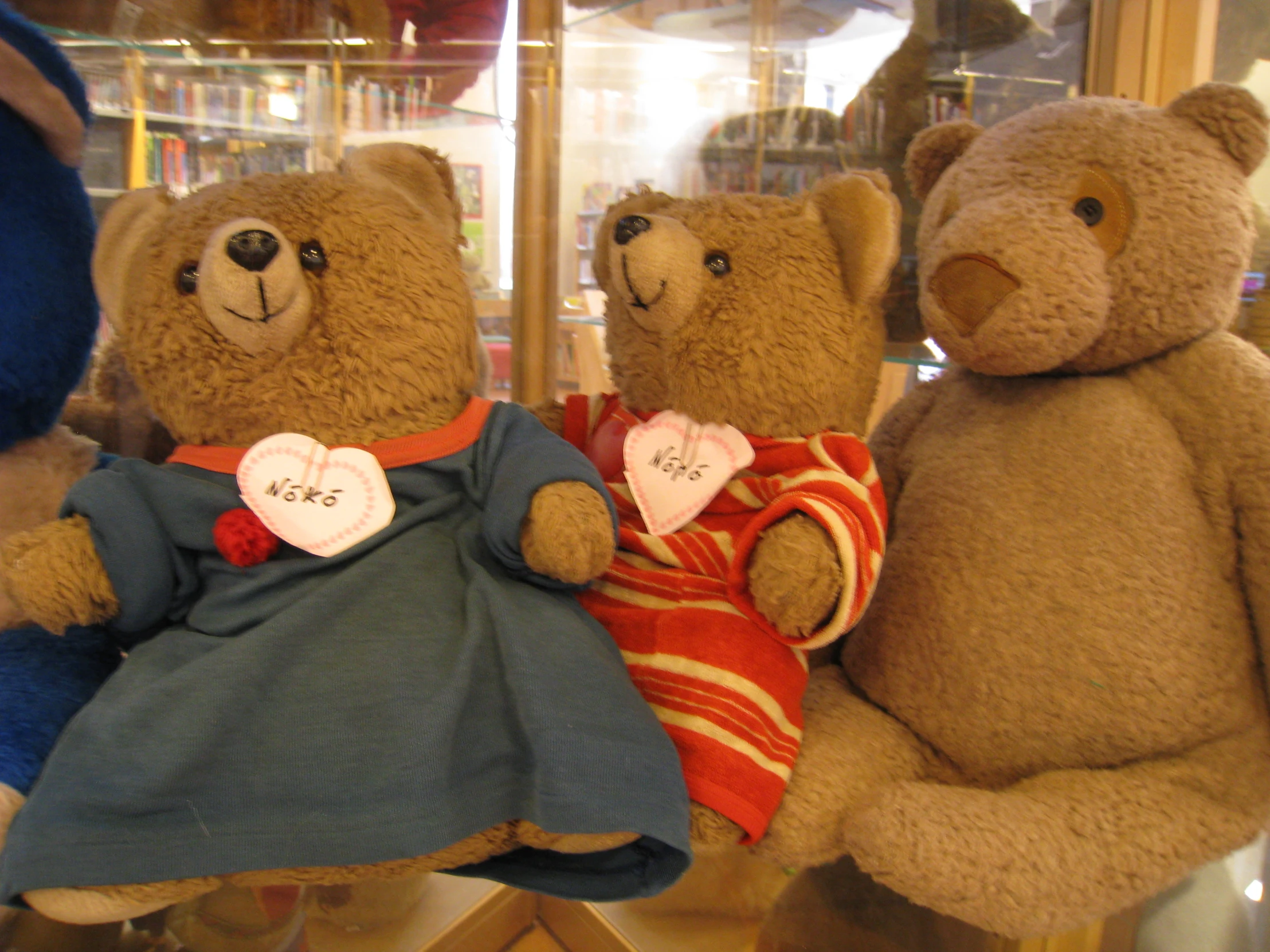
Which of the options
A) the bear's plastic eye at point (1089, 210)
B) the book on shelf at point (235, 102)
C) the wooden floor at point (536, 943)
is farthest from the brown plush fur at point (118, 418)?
the bear's plastic eye at point (1089, 210)

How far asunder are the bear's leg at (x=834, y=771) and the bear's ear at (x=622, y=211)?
327 mm

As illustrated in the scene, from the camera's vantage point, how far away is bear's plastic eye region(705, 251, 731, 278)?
1.71 ft

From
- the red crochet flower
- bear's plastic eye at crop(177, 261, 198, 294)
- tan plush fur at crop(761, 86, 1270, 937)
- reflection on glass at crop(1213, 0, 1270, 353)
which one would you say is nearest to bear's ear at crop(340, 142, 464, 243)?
bear's plastic eye at crop(177, 261, 198, 294)

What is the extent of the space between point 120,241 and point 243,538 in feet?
0.67

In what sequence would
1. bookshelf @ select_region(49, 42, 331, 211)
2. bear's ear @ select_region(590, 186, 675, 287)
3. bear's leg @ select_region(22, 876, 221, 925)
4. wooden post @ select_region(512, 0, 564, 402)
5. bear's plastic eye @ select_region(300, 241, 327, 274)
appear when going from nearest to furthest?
bear's leg @ select_region(22, 876, 221, 925), bear's plastic eye @ select_region(300, 241, 327, 274), bear's ear @ select_region(590, 186, 675, 287), bookshelf @ select_region(49, 42, 331, 211), wooden post @ select_region(512, 0, 564, 402)

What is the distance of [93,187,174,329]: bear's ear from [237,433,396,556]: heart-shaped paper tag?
0.13 meters

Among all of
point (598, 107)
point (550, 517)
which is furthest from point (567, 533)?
point (598, 107)

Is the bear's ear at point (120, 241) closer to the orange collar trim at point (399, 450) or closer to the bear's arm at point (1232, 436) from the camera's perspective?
the orange collar trim at point (399, 450)

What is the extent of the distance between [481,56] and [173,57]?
30 centimetres

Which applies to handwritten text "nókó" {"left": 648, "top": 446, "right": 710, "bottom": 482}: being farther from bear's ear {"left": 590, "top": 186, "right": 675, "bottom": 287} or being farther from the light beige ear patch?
the light beige ear patch

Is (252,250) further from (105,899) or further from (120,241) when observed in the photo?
(105,899)

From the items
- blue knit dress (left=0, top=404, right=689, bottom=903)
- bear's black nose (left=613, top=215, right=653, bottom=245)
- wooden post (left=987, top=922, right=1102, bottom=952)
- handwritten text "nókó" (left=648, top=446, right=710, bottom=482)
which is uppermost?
bear's black nose (left=613, top=215, right=653, bottom=245)

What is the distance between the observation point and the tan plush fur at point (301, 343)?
1.37 feet

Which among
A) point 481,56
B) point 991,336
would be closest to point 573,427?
point 991,336
